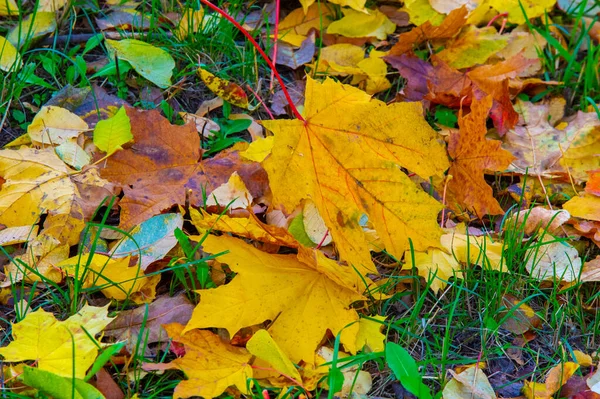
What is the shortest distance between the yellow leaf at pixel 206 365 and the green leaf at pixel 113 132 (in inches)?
22.5

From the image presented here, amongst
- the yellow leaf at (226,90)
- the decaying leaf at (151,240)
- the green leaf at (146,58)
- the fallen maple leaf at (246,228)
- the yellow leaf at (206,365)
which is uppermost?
the green leaf at (146,58)

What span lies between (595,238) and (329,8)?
1.18 metres

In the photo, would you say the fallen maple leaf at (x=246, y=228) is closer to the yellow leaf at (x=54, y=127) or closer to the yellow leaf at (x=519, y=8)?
the yellow leaf at (x=54, y=127)

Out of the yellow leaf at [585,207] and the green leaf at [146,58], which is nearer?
the yellow leaf at [585,207]

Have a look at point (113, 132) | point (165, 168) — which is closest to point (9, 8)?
point (113, 132)

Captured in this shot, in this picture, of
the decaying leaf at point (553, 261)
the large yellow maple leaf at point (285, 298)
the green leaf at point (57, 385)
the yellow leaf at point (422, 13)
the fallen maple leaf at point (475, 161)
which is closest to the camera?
the green leaf at point (57, 385)

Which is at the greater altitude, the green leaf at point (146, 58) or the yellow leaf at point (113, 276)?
the green leaf at point (146, 58)

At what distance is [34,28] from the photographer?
2105mm

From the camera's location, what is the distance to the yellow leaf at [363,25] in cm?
225

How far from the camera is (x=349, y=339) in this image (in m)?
1.49

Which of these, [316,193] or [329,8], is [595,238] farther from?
[329,8]

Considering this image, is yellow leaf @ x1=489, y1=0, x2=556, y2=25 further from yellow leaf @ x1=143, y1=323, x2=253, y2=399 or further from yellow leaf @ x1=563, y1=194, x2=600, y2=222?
yellow leaf @ x1=143, y1=323, x2=253, y2=399

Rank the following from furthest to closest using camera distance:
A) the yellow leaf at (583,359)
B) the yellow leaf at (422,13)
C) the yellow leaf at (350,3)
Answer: the yellow leaf at (422,13)
the yellow leaf at (350,3)
the yellow leaf at (583,359)

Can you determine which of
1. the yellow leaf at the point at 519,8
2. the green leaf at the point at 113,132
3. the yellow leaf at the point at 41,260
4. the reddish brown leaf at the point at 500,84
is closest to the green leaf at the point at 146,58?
the green leaf at the point at 113,132
